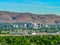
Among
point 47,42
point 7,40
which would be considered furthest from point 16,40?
point 47,42

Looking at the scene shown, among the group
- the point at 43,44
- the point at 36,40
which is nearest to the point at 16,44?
the point at 43,44

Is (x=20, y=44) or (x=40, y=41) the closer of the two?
(x=20, y=44)

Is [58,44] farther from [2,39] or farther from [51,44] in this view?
[2,39]

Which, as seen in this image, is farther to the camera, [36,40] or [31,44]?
[36,40]

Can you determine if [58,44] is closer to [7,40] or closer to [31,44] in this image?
[31,44]

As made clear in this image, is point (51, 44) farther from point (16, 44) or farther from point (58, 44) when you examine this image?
point (16, 44)

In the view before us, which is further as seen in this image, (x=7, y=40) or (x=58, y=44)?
(x=7, y=40)

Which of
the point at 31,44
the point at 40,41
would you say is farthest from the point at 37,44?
the point at 40,41
